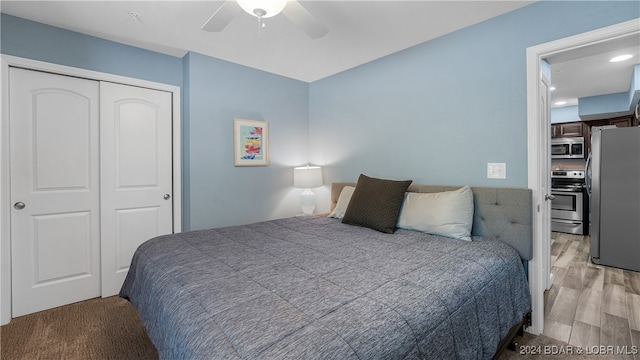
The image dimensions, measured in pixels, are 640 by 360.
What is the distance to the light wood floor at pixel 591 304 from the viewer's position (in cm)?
204

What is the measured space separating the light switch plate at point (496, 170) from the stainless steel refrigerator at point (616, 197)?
2264mm

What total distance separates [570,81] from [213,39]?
456cm

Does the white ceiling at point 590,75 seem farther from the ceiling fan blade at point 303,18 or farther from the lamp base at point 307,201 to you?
the lamp base at point 307,201

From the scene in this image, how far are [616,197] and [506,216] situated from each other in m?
2.41

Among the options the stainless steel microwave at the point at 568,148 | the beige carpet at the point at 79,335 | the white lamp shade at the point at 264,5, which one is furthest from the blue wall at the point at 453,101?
the stainless steel microwave at the point at 568,148

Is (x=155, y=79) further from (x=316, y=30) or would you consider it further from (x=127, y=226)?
(x=316, y=30)

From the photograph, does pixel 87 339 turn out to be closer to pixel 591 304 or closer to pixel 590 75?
pixel 591 304

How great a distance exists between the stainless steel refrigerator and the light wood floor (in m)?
0.19

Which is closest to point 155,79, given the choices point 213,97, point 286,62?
point 213,97

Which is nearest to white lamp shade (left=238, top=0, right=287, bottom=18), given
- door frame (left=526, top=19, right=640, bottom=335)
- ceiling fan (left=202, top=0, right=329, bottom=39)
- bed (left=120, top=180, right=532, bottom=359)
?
ceiling fan (left=202, top=0, right=329, bottom=39)

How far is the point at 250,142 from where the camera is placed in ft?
11.2

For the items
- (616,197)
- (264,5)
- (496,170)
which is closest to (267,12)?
(264,5)

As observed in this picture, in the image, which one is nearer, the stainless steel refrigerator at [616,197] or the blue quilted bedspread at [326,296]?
the blue quilted bedspread at [326,296]

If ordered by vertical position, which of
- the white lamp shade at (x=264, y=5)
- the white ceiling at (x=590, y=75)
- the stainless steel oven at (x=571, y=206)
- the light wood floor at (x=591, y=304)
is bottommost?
the light wood floor at (x=591, y=304)
